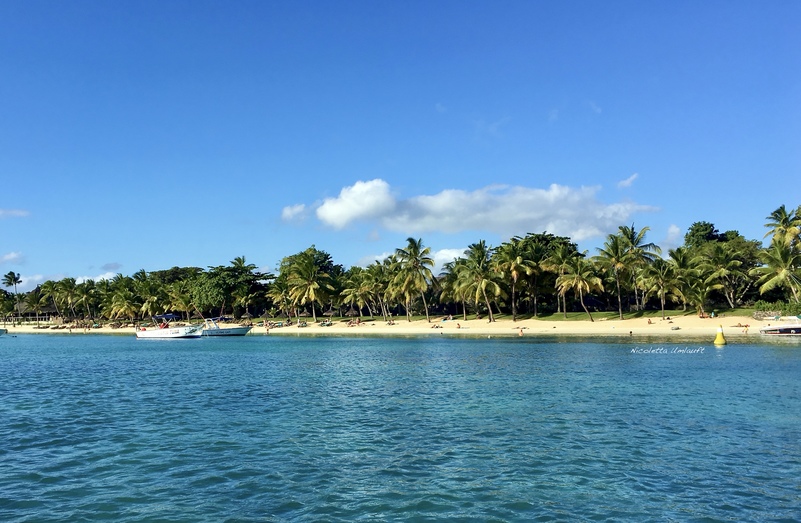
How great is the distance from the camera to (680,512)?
11.0m

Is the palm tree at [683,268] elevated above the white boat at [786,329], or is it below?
above

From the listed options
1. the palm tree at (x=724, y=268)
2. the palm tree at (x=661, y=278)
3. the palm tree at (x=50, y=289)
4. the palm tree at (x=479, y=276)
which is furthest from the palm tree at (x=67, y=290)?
the palm tree at (x=724, y=268)

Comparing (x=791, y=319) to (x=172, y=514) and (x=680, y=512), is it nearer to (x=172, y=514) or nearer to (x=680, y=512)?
(x=680, y=512)

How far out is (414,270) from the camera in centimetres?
8612

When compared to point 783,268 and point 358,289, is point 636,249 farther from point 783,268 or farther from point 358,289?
point 358,289

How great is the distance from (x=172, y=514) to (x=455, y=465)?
21.0ft

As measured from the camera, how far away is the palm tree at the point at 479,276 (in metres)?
78.6

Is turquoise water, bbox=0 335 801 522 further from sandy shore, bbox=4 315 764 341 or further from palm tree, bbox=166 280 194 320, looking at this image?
palm tree, bbox=166 280 194 320

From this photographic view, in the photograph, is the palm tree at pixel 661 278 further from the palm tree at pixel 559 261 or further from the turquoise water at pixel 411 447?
the turquoise water at pixel 411 447

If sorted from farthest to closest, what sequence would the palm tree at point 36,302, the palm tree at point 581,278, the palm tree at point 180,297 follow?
1. the palm tree at point 36,302
2. the palm tree at point 180,297
3. the palm tree at point 581,278

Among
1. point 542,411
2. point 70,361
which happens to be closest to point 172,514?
point 542,411

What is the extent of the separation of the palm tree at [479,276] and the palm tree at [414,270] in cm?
591

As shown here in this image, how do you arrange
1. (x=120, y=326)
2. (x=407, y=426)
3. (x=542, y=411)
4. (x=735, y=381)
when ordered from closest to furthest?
(x=407, y=426), (x=542, y=411), (x=735, y=381), (x=120, y=326)

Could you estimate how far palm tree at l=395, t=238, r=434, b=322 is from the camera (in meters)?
85.2
